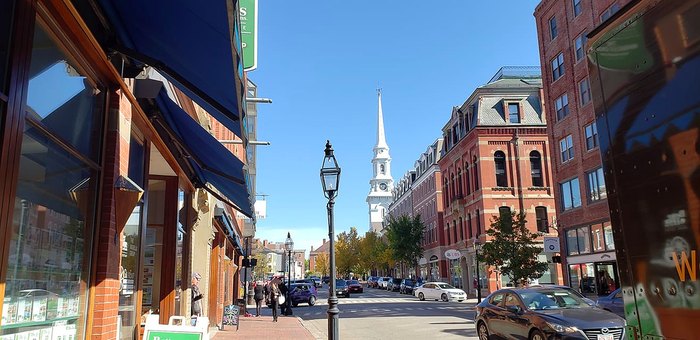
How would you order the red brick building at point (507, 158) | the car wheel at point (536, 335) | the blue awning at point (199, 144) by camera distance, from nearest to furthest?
1. the blue awning at point (199, 144)
2. the car wheel at point (536, 335)
3. the red brick building at point (507, 158)

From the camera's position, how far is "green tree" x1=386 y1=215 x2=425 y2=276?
63656mm

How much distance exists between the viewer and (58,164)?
169 inches

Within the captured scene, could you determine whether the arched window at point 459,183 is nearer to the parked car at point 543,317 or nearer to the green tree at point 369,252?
the green tree at point 369,252

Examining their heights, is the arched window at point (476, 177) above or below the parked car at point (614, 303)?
above

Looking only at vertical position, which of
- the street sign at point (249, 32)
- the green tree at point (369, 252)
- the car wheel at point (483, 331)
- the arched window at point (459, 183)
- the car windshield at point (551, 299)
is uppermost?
the arched window at point (459, 183)

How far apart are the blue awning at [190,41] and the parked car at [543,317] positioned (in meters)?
7.60

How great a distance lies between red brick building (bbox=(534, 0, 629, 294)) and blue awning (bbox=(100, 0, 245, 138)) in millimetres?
24827

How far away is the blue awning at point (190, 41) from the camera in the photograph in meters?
3.74

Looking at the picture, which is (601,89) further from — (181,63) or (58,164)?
(58,164)

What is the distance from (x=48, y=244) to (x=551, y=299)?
9.84 meters

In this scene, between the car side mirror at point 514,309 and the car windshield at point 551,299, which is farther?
the car side mirror at point 514,309

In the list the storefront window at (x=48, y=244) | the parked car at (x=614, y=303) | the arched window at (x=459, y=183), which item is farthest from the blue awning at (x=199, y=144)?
the arched window at (x=459, y=183)

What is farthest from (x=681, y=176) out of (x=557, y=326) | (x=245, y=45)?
(x=245, y=45)

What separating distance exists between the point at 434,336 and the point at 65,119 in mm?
13130
